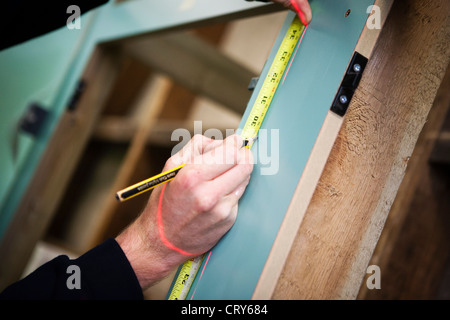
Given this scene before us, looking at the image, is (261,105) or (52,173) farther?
(52,173)

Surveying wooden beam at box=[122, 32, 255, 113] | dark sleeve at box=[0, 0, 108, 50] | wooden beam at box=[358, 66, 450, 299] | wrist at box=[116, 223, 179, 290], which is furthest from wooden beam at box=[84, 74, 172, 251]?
wrist at box=[116, 223, 179, 290]

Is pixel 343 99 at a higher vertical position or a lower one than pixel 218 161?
higher

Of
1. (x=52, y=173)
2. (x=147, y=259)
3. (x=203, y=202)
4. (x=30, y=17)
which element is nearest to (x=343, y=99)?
(x=203, y=202)

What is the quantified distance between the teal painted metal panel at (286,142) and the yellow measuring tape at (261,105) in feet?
0.05

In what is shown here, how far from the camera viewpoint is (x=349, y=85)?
2.07ft

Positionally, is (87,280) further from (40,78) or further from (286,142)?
(40,78)

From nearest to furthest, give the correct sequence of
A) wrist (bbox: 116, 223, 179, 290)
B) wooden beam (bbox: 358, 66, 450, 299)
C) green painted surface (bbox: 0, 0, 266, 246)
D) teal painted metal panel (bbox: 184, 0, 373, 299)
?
teal painted metal panel (bbox: 184, 0, 373, 299)
wrist (bbox: 116, 223, 179, 290)
wooden beam (bbox: 358, 66, 450, 299)
green painted surface (bbox: 0, 0, 266, 246)

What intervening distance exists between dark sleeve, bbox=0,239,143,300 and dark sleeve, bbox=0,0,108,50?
582 mm

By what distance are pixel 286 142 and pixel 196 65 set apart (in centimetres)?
138

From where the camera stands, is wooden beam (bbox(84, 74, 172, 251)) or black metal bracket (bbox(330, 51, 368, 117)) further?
wooden beam (bbox(84, 74, 172, 251))

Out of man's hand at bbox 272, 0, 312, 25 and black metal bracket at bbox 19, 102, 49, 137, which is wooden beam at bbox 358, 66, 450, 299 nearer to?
man's hand at bbox 272, 0, 312, 25

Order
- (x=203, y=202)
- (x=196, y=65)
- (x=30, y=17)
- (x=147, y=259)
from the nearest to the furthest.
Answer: (x=203, y=202) → (x=147, y=259) → (x=30, y=17) → (x=196, y=65)

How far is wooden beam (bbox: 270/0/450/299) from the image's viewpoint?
0.63 metres
